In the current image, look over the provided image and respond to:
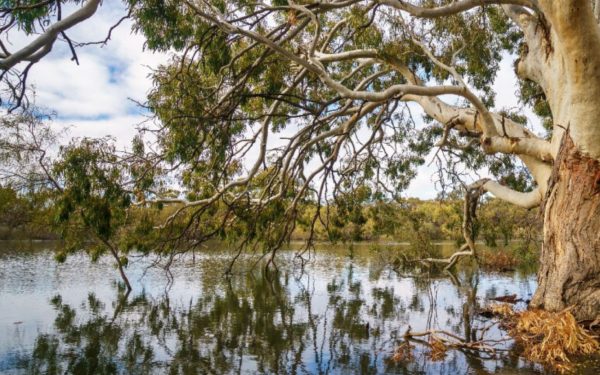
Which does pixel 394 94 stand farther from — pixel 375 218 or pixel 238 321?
pixel 375 218

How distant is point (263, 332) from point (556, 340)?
321 cm

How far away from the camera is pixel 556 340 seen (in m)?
5.20

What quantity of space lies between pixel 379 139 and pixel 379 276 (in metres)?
4.32

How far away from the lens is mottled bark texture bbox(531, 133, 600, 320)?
5934 millimetres

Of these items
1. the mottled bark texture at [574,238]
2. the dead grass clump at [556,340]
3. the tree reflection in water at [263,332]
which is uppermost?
the mottled bark texture at [574,238]

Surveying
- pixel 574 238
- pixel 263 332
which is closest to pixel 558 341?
pixel 574 238

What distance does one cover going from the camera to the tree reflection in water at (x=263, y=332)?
5.00 meters

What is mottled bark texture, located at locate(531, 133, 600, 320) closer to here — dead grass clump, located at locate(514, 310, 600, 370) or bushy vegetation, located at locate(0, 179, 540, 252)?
dead grass clump, located at locate(514, 310, 600, 370)

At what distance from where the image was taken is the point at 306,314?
7.94 metres

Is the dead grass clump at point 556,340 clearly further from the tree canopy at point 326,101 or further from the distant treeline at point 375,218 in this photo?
the distant treeline at point 375,218

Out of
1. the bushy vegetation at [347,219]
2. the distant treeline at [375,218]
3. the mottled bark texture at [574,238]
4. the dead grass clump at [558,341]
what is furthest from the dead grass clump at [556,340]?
the distant treeline at [375,218]

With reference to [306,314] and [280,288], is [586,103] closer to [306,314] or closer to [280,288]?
[306,314]

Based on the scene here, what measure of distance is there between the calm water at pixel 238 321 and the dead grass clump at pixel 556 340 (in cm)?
19

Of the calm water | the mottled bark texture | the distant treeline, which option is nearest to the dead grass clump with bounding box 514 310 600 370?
the calm water
